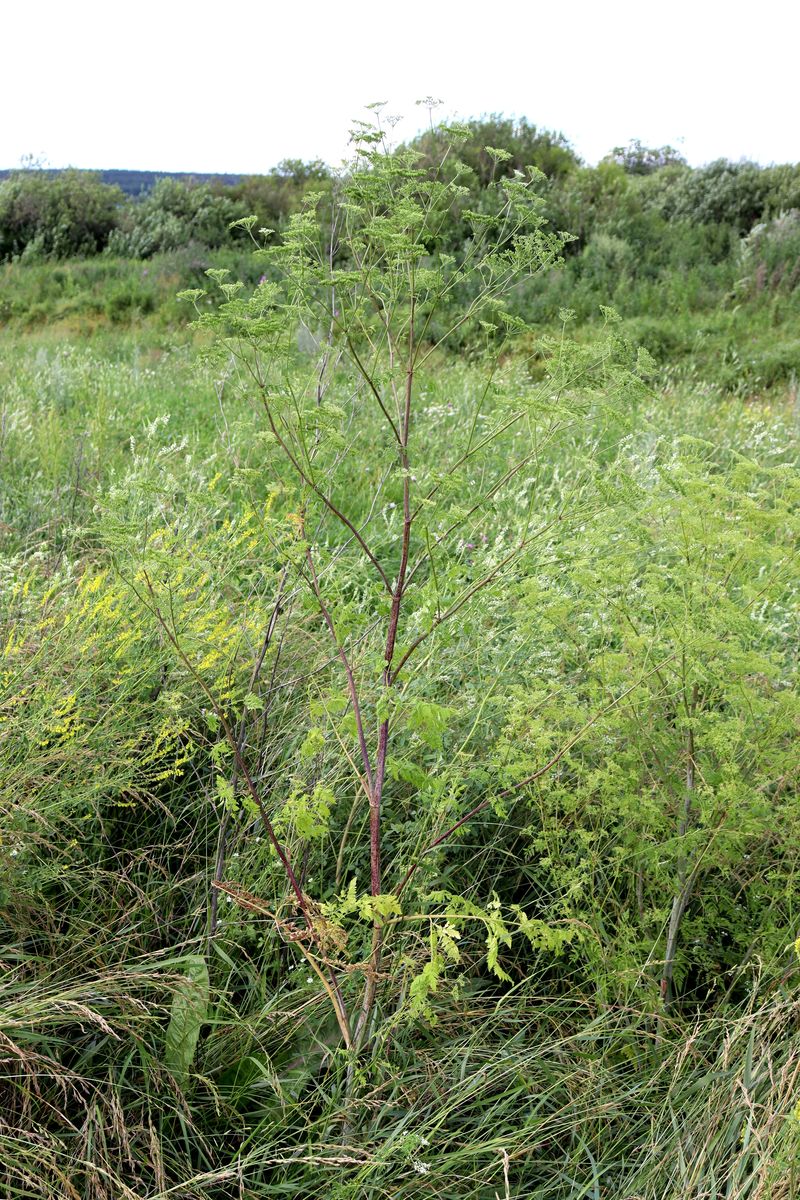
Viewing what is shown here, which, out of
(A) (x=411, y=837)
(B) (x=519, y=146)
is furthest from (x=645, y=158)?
(A) (x=411, y=837)

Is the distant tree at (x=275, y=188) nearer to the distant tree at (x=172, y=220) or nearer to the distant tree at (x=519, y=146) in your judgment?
the distant tree at (x=172, y=220)

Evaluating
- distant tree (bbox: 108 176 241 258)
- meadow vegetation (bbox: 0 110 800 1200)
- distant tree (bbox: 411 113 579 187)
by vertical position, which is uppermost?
distant tree (bbox: 411 113 579 187)

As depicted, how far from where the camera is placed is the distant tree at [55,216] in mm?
18375

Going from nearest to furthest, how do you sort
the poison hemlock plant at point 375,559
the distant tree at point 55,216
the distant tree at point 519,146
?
the poison hemlock plant at point 375,559 → the distant tree at point 519,146 → the distant tree at point 55,216

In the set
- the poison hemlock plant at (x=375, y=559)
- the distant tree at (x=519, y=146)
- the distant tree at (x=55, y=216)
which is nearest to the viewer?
the poison hemlock plant at (x=375, y=559)

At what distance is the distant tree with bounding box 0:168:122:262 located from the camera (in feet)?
60.3

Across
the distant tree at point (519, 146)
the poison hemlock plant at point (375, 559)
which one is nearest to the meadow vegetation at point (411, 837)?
the poison hemlock plant at point (375, 559)

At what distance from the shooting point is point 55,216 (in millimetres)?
18656

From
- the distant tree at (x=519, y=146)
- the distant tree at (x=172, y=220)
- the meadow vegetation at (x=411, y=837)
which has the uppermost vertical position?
the distant tree at (x=519, y=146)

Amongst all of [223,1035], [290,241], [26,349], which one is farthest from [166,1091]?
[26,349]

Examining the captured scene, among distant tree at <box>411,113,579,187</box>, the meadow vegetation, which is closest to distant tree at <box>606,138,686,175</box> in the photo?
distant tree at <box>411,113,579,187</box>

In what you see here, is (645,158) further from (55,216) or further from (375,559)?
(375,559)

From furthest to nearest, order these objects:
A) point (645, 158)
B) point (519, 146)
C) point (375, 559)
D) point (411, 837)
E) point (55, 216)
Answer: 1. point (645, 158)
2. point (55, 216)
3. point (519, 146)
4. point (411, 837)
5. point (375, 559)

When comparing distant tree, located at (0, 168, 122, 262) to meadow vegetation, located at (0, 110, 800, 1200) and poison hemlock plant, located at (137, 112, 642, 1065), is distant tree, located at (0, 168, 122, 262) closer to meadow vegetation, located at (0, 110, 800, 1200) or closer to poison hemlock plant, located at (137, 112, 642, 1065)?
meadow vegetation, located at (0, 110, 800, 1200)
